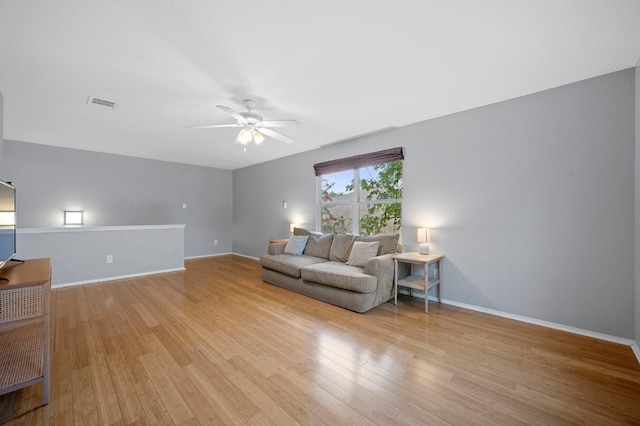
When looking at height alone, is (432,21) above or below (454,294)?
above

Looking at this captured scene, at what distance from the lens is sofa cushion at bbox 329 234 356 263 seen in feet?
13.1

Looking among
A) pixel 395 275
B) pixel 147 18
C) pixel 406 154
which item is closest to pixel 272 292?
pixel 395 275

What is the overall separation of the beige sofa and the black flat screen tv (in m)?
2.73

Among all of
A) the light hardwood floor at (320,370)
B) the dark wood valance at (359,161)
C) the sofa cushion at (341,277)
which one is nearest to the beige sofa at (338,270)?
the sofa cushion at (341,277)

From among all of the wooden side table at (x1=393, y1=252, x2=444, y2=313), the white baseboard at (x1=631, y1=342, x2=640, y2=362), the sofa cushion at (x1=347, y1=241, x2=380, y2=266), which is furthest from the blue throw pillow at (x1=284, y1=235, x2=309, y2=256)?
the white baseboard at (x1=631, y1=342, x2=640, y2=362)

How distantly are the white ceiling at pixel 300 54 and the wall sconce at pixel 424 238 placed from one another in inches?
60.3

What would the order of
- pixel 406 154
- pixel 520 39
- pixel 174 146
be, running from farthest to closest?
pixel 174 146
pixel 406 154
pixel 520 39

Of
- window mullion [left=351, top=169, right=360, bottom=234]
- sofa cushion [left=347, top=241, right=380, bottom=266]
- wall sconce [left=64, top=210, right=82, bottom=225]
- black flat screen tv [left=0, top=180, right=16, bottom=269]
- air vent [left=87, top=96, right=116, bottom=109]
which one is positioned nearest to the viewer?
→ black flat screen tv [left=0, top=180, right=16, bottom=269]

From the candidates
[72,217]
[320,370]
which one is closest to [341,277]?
[320,370]

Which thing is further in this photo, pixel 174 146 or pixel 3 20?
pixel 174 146

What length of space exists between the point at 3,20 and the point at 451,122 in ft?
13.7

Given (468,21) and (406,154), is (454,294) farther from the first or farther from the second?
(468,21)

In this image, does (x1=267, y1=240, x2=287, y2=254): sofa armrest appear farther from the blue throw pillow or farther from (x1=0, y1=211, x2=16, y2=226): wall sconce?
(x1=0, y1=211, x2=16, y2=226): wall sconce

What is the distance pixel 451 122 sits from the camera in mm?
3334
